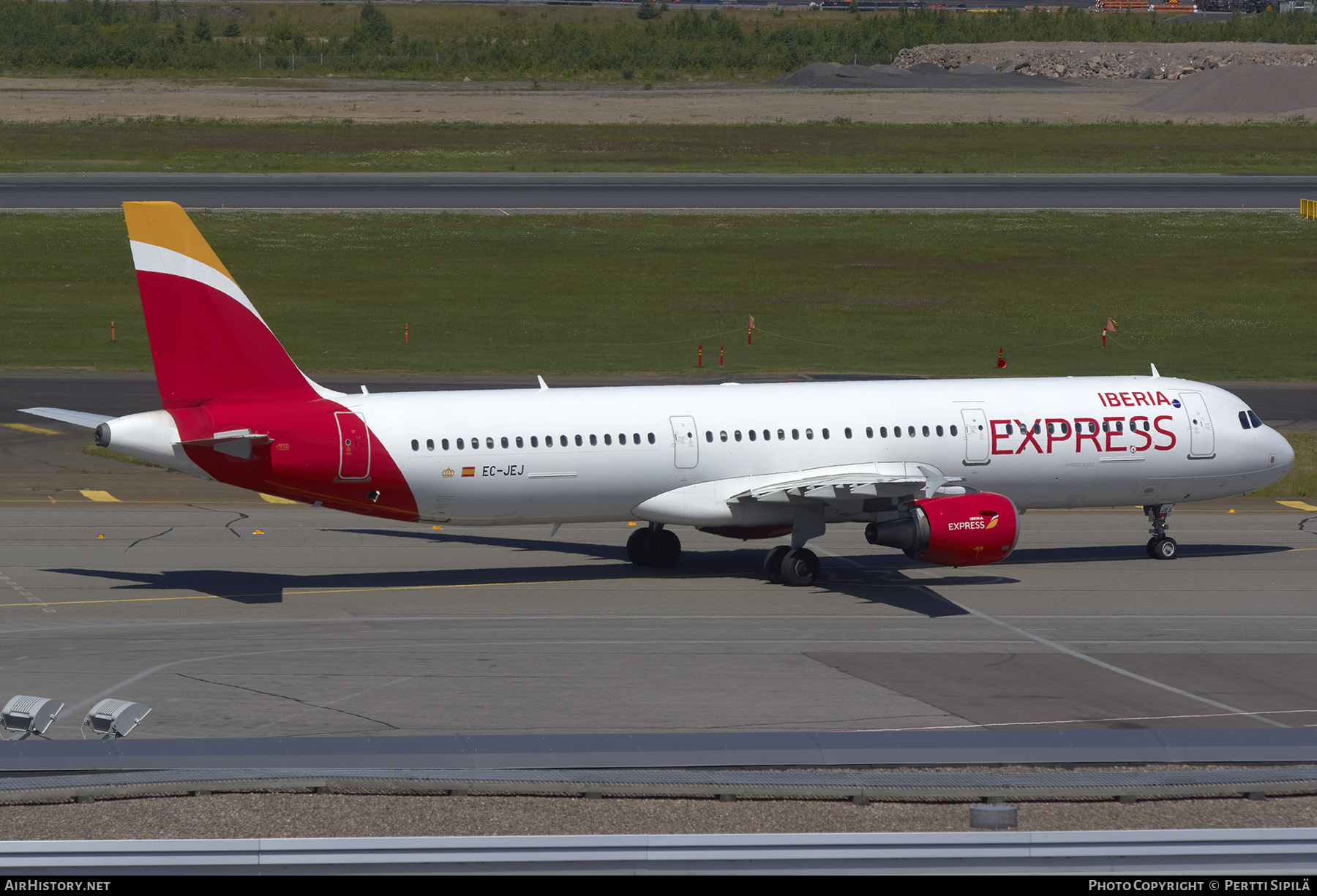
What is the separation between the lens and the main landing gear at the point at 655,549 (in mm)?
36094

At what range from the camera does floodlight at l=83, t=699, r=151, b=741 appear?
1947 centimetres

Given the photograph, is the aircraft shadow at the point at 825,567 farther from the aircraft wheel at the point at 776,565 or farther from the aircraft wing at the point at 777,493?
the aircraft wing at the point at 777,493

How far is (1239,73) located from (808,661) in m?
149

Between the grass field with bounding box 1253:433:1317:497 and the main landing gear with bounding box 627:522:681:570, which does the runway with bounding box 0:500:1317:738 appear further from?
the grass field with bounding box 1253:433:1317:497

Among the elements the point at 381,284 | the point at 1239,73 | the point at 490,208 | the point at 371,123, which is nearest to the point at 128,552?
the point at 381,284

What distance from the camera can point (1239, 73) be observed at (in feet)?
525

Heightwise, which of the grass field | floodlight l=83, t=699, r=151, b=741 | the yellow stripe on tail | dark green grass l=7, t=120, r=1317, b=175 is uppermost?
the yellow stripe on tail

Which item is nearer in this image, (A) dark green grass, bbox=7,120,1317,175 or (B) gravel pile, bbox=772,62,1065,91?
(A) dark green grass, bbox=7,120,1317,175

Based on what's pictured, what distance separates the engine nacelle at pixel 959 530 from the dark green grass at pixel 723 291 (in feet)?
106

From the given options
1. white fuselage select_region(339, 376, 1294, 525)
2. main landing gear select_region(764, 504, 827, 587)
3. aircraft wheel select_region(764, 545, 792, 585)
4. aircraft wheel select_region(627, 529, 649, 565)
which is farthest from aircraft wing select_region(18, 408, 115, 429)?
main landing gear select_region(764, 504, 827, 587)

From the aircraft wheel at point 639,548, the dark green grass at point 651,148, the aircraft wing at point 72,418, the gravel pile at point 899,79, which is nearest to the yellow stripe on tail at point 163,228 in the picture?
the aircraft wing at point 72,418

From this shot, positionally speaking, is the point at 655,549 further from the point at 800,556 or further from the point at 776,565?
the point at 800,556

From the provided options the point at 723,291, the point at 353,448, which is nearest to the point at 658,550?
the point at 353,448

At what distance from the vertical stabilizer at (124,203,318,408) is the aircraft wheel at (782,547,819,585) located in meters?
11.2
